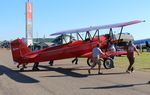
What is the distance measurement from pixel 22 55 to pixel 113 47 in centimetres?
589

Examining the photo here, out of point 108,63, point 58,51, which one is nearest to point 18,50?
point 58,51

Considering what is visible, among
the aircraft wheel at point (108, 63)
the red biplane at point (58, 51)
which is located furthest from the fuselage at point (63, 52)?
the aircraft wheel at point (108, 63)

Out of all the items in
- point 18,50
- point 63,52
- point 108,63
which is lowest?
point 108,63

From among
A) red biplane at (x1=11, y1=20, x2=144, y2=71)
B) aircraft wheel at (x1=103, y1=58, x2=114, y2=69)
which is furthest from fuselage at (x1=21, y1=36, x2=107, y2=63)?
aircraft wheel at (x1=103, y1=58, x2=114, y2=69)

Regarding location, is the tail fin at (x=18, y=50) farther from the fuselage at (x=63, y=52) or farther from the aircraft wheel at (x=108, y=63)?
the aircraft wheel at (x=108, y=63)

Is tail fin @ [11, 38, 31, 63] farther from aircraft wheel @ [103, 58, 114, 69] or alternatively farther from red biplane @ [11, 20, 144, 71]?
aircraft wheel @ [103, 58, 114, 69]

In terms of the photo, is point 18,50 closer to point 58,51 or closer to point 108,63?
point 58,51

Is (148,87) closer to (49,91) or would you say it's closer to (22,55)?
(49,91)

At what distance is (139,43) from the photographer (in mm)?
58750

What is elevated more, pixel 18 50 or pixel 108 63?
pixel 18 50

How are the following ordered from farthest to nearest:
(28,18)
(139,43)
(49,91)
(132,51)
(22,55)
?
(28,18), (139,43), (22,55), (132,51), (49,91)

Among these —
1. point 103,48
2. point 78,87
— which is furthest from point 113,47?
point 78,87

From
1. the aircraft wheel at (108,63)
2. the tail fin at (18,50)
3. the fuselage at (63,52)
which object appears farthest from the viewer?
the aircraft wheel at (108,63)

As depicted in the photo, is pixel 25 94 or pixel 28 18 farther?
pixel 28 18
